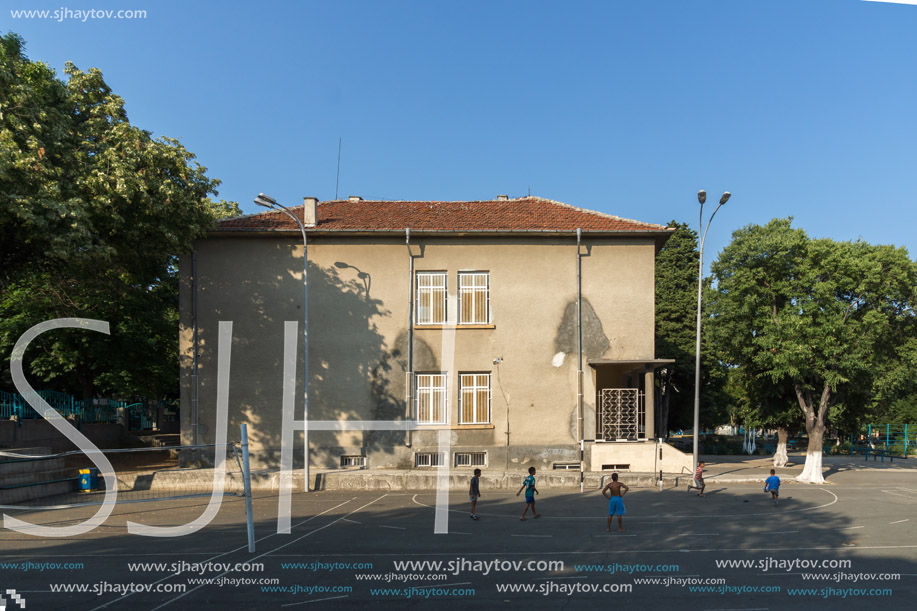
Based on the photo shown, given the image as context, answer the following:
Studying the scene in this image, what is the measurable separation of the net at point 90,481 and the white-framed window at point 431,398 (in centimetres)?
659

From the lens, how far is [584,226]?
2364 centimetres

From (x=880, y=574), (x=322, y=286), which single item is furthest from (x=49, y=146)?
(x=880, y=574)

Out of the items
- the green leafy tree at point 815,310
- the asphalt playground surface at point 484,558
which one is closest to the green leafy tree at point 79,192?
the asphalt playground surface at point 484,558

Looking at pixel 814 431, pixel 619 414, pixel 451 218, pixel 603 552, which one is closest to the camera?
pixel 603 552

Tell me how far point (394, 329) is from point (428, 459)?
16.5ft

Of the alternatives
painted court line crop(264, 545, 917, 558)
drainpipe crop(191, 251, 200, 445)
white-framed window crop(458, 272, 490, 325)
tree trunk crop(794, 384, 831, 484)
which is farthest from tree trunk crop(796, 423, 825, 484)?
drainpipe crop(191, 251, 200, 445)

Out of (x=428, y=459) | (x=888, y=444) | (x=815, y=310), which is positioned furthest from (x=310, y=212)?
(x=888, y=444)

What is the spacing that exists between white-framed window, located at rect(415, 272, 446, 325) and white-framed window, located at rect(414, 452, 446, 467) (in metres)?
4.88

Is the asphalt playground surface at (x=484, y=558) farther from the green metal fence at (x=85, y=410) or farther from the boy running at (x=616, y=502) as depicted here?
the green metal fence at (x=85, y=410)

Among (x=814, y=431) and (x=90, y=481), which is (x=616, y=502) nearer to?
(x=90, y=481)

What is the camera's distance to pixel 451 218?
24484 millimetres

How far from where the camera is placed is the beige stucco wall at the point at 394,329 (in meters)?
23.0

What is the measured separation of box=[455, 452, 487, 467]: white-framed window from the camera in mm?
23172

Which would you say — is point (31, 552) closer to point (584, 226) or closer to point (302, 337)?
point (302, 337)
